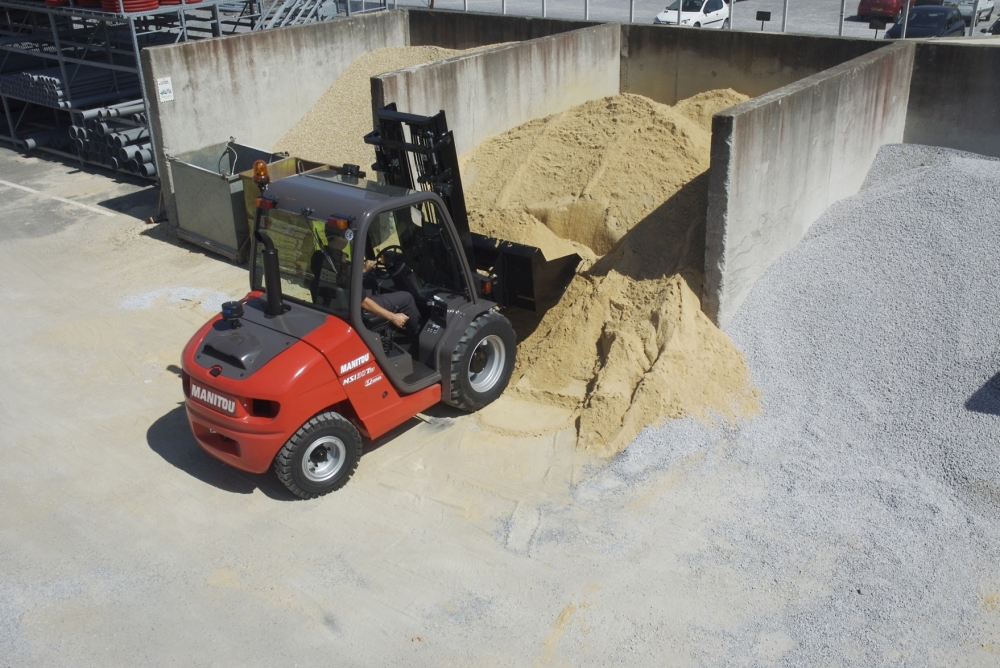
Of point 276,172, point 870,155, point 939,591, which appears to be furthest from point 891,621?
point 276,172

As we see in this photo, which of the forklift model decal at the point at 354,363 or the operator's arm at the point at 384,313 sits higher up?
the operator's arm at the point at 384,313

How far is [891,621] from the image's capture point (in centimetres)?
608

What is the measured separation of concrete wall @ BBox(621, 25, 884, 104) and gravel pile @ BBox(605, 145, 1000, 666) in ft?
10.3

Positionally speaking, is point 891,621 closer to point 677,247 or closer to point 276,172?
point 677,247

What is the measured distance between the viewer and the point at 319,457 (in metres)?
7.46

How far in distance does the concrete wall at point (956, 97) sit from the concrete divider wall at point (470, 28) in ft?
21.6

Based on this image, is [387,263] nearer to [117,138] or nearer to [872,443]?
[872,443]

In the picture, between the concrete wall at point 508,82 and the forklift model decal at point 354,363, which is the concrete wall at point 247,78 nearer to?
the concrete wall at point 508,82

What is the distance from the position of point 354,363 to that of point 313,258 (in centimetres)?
94

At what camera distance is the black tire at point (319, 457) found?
7.07 metres

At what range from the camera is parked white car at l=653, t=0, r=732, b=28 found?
23250 millimetres

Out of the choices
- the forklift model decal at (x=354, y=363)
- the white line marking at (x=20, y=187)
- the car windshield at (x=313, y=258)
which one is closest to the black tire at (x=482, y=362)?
the forklift model decal at (x=354, y=363)

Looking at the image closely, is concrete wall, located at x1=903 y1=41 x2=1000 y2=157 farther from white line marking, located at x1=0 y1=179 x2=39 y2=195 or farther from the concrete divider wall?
white line marking, located at x1=0 y1=179 x2=39 y2=195

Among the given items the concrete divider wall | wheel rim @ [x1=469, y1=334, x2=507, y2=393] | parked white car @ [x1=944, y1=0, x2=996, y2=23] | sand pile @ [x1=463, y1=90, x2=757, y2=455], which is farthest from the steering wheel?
parked white car @ [x1=944, y1=0, x2=996, y2=23]
